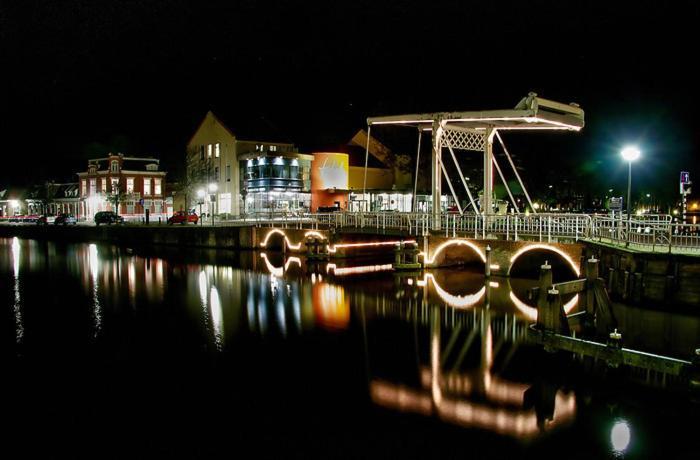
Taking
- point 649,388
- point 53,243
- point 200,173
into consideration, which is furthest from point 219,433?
point 200,173

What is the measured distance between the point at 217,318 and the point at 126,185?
6585 centimetres

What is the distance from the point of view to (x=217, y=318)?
19.7 meters

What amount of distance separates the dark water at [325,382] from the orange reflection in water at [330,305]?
0.38 feet

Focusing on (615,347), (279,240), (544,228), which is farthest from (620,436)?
(279,240)

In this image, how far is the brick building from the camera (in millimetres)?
79188

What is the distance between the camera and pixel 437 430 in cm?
1000

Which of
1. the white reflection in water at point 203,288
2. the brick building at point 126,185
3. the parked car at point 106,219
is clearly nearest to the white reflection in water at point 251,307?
the white reflection in water at point 203,288

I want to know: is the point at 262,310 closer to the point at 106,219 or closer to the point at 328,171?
the point at 328,171

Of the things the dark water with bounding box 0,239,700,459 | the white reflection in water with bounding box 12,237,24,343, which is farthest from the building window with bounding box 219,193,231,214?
the dark water with bounding box 0,239,700,459

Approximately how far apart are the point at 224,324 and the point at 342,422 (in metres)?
9.13

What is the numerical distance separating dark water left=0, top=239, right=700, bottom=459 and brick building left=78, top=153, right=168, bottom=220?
57.3 meters

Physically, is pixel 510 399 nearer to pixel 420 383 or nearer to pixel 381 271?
pixel 420 383

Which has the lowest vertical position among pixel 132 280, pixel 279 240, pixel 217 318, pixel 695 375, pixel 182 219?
pixel 217 318

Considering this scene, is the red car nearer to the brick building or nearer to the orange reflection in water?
the brick building
